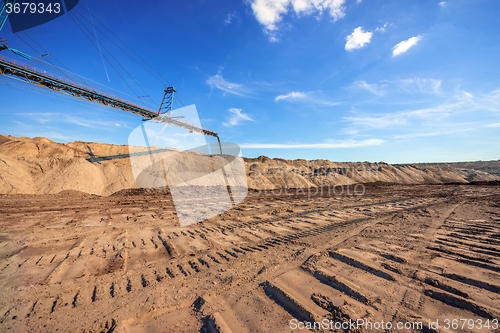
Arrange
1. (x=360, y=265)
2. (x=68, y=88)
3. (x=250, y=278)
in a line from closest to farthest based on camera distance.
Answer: (x=250, y=278) → (x=360, y=265) → (x=68, y=88)

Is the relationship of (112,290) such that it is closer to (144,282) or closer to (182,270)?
(144,282)

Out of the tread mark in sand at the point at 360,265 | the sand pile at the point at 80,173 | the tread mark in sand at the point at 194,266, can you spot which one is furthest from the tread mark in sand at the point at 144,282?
the sand pile at the point at 80,173

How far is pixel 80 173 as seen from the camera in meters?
16.2

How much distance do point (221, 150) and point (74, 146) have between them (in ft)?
64.5

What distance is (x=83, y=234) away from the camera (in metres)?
6.03

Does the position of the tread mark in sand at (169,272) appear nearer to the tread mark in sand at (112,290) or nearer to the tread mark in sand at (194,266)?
the tread mark in sand at (194,266)

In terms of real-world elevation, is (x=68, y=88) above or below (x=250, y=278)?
above

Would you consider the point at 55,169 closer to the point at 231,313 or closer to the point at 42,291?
the point at 42,291

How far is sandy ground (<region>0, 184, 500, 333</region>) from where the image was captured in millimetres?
2355

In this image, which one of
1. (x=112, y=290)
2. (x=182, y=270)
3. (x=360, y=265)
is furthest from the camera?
(x=182, y=270)

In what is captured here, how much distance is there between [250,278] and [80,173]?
62.4ft

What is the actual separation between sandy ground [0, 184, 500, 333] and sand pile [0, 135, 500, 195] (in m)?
11.1

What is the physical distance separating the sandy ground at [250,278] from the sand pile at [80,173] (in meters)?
11.1

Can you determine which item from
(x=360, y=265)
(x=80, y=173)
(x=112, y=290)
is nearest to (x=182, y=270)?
(x=112, y=290)
